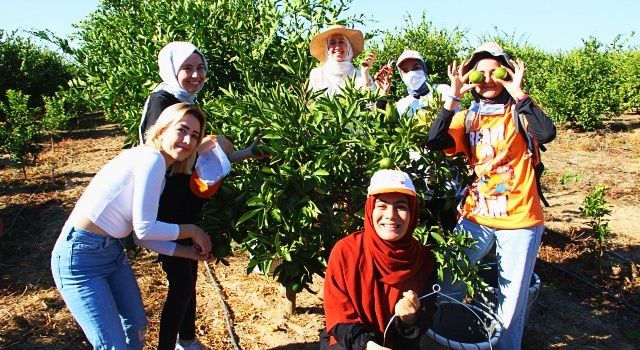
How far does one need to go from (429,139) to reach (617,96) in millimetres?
10672

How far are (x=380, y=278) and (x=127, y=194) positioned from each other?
1.14 metres

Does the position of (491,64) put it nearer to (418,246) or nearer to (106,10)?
(418,246)

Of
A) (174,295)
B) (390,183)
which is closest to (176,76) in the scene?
(174,295)

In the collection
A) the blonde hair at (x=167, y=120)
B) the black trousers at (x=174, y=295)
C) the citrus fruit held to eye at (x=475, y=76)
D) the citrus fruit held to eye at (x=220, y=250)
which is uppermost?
the citrus fruit held to eye at (x=475, y=76)

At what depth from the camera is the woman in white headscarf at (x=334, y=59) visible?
3.71 metres

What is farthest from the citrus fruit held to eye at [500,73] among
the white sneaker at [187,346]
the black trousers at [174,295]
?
the white sneaker at [187,346]

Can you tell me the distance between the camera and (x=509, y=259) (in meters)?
2.79

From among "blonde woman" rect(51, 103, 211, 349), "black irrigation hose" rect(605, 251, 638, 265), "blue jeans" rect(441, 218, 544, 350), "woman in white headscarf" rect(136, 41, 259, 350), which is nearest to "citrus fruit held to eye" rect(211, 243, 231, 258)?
"woman in white headscarf" rect(136, 41, 259, 350)

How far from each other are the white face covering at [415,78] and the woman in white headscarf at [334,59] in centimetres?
28

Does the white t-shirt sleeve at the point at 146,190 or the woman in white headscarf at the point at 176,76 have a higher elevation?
the woman in white headscarf at the point at 176,76

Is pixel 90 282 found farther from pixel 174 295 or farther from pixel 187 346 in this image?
pixel 187 346

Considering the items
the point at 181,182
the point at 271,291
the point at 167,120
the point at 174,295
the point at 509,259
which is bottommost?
the point at 271,291

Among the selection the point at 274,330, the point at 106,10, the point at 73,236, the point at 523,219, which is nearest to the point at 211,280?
the point at 274,330

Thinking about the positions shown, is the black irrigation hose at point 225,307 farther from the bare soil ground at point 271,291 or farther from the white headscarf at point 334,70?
the white headscarf at point 334,70
